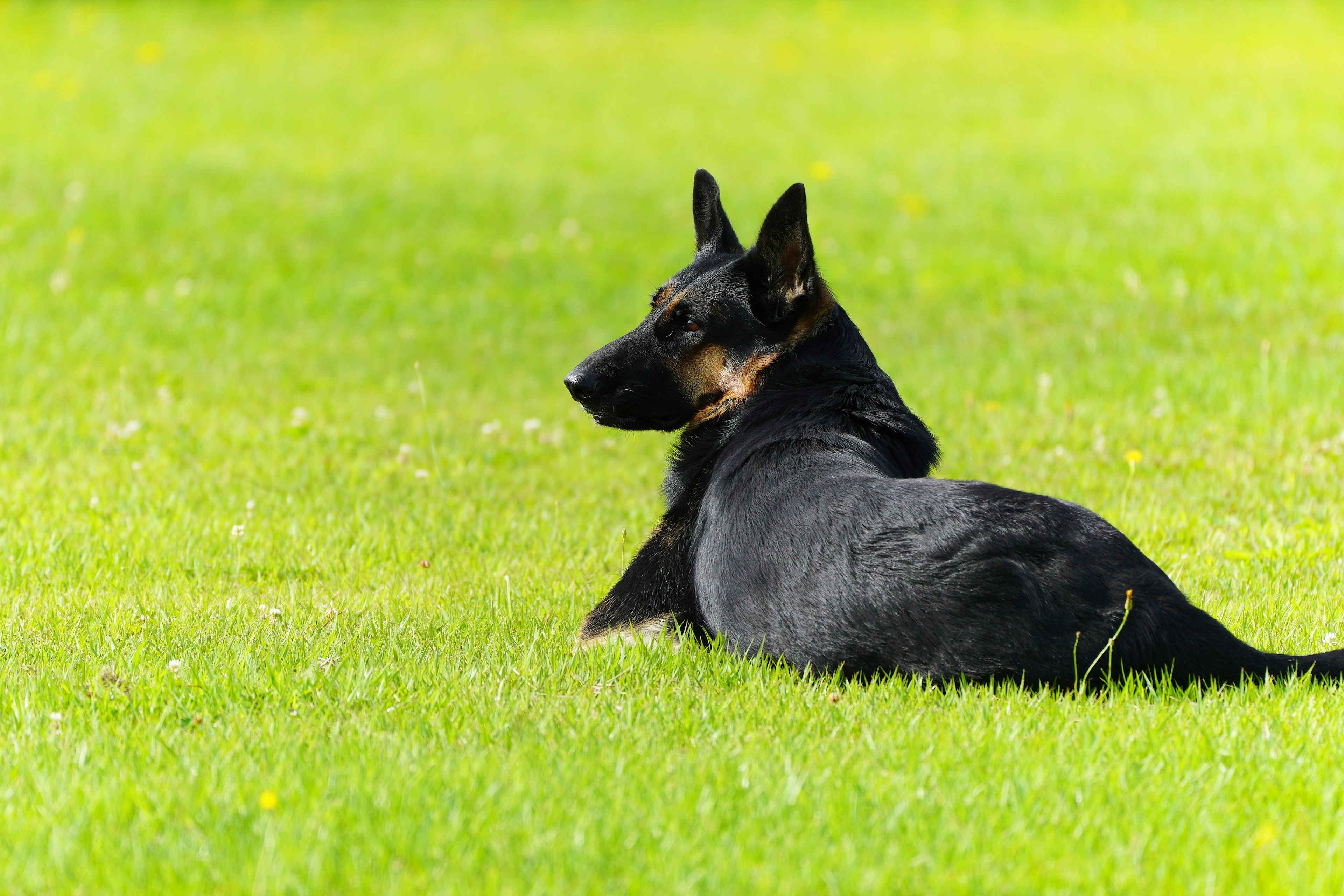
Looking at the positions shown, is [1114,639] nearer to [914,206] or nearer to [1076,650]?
[1076,650]

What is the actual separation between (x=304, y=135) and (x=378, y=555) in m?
10.2

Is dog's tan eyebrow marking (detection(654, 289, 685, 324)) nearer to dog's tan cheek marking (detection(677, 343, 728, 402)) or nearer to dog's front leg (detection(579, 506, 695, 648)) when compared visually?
dog's tan cheek marking (detection(677, 343, 728, 402))

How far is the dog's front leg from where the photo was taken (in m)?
4.29

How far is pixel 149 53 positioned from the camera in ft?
53.4

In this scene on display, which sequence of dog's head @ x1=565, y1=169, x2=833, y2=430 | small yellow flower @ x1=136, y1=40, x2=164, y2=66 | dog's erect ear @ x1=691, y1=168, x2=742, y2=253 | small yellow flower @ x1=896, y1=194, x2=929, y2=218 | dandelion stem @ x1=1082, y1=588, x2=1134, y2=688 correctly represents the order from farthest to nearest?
small yellow flower @ x1=136, y1=40, x2=164, y2=66 → small yellow flower @ x1=896, y1=194, x2=929, y2=218 → dog's erect ear @ x1=691, y1=168, x2=742, y2=253 → dog's head @ x1=565, y1=169, x2=833, y2=430 → dandelion stem @ x1=1082, y1=588, x2=1134, y2=688

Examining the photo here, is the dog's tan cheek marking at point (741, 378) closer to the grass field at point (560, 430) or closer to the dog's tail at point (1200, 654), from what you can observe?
the grass field at point (560, 430)

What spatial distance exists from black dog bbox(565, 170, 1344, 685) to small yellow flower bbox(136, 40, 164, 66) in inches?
544

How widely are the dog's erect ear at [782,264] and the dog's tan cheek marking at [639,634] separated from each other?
120 centimetres

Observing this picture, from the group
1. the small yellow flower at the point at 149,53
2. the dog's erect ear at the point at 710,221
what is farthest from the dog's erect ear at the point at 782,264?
the small yellow flower at the point at 149,53

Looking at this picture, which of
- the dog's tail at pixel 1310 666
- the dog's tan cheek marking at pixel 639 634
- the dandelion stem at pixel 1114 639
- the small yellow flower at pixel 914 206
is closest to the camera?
the dandelion stem at pixel 1114 639

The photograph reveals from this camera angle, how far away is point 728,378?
4.66 meters

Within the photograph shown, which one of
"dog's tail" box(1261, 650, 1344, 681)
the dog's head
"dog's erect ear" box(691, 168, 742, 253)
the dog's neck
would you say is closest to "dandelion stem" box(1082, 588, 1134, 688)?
"dog's tail" box(1261, 650, 1344, 681)

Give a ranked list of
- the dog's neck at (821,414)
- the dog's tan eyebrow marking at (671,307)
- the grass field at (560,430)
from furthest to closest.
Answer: the dog's tan eyebrow marking at (671,307)
the dog's neck at (821,414)
the grass field at (560,430)

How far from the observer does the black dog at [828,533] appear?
3.53 metres
